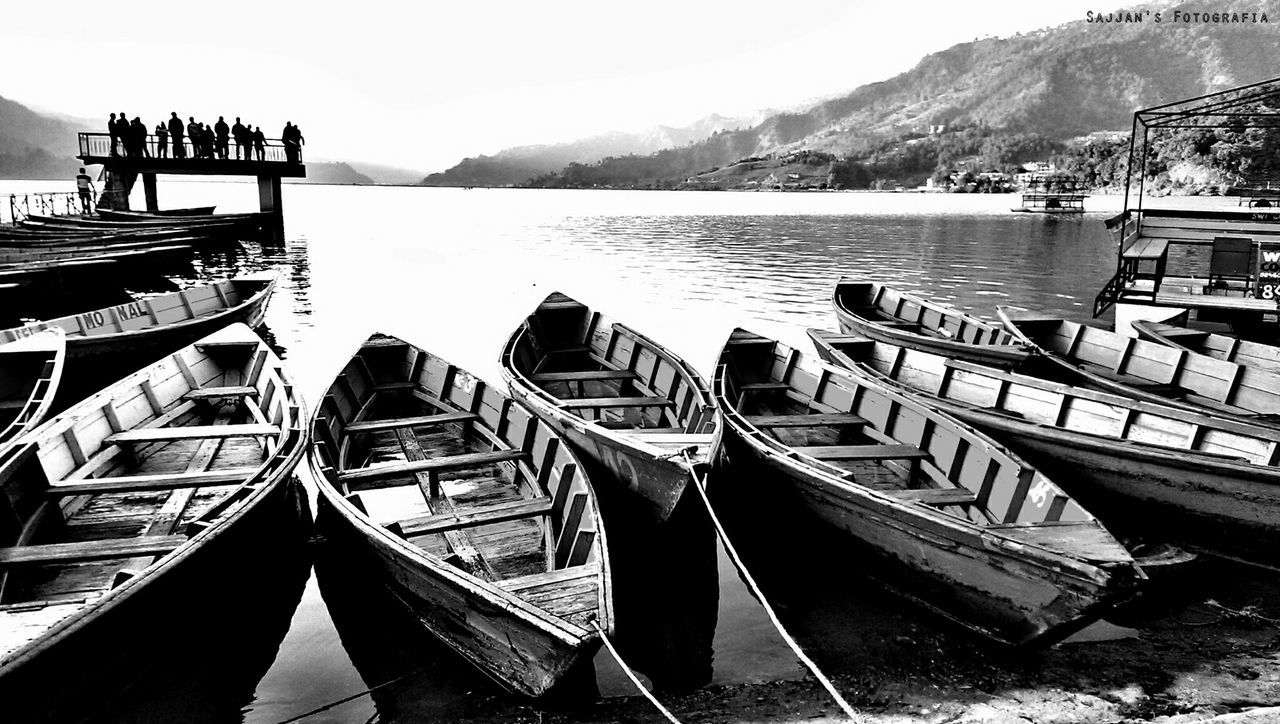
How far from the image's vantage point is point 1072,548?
711 centimetres

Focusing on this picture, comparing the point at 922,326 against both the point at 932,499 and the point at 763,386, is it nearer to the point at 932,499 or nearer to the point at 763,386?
the point at 763,386

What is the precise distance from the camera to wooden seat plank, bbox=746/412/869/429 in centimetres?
1178

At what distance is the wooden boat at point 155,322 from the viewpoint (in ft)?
52.2

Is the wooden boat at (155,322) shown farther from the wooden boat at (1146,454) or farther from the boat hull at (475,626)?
the wooden boat at (1146,454)

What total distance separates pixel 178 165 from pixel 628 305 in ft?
92.2

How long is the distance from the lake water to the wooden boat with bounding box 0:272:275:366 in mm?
2331

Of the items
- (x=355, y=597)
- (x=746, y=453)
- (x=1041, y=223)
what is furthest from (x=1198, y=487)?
(x=1041, y=223)

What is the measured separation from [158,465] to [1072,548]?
36.1 feet

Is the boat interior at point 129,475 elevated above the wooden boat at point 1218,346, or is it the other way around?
the wooden boat at point 1218,346

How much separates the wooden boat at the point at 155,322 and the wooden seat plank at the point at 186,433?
6.46m

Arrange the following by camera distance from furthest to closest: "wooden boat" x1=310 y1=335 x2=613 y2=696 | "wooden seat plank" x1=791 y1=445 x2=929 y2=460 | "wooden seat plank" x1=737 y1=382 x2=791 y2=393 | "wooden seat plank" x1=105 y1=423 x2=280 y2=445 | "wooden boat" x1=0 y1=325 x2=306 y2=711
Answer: "wooden seat plank" x1=737 y1=382 x2=791 y2=393 < "wooden seat plank" x1=791 y1=445 x2=929 y2=460 < "wooden seat plank" x1=105 y1=423 x2=280 y2=445 < "wooden boat" x1=310 y1=335 x2=613 y2=696 < "wooden boat" x1=0 y1=325 x2=306 y2=711

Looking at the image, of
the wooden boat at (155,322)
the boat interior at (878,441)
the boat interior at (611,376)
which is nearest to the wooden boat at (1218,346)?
the boat interior at (878,441)

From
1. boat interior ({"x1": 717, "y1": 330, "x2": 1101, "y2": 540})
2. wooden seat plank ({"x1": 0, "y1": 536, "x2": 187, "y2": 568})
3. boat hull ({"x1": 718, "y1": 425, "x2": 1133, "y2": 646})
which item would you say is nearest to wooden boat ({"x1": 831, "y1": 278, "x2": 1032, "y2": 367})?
boat interior ({"x1": 717, "y1": 330, "x2": 1101, "y2": 540})

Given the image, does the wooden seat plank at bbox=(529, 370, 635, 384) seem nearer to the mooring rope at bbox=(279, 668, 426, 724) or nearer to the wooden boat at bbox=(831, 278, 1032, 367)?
the wooden boat at bbox=(831, 278, 1032, 367)
